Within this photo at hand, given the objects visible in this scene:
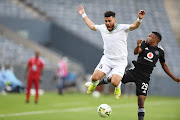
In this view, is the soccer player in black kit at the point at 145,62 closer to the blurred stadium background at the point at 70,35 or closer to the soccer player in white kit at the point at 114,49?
the soccer player in white kit at the point at 114,49

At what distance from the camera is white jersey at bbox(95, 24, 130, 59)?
8555 mm

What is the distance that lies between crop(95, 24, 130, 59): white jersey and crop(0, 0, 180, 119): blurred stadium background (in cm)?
1533

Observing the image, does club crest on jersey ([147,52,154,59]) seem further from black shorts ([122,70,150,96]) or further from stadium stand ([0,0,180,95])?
stadium stand ([0,0,180,95])

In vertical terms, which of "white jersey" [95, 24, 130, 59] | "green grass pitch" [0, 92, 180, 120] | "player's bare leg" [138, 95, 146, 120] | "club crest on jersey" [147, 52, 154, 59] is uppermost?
"white jersey" [95, 24, 130, 59]

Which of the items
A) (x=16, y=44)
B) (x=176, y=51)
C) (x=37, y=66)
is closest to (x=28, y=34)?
(x=16, y=44)

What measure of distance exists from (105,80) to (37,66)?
20.5ft

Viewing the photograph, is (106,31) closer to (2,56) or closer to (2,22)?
(2,56)

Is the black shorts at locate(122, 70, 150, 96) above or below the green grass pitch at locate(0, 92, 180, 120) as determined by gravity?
above

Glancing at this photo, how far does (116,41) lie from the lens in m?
8.58

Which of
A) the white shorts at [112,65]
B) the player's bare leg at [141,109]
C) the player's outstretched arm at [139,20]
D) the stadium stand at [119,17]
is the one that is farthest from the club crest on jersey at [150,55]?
the stadium stand at [119,17]

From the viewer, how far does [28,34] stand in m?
30.3

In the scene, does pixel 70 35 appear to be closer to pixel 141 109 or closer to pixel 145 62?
pixel 145 62

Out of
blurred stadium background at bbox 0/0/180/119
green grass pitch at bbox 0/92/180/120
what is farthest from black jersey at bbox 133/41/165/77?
blurred stadium background at bbox 0/0/180/119

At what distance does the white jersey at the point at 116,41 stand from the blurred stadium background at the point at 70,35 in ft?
50.3
